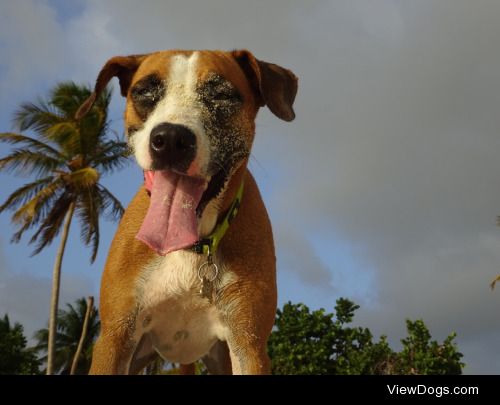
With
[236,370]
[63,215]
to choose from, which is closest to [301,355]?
[63,215]

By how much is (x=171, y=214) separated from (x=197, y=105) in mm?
633

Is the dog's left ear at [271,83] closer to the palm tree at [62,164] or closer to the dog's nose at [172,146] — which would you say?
the dog's nose at [172,146]

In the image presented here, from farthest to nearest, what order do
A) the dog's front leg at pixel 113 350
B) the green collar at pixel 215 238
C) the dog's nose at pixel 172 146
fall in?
1. the green collar at pixel 215 238
2. the dog's front leg at pixel 113 350
3. the dog's nose at pixel 172 146

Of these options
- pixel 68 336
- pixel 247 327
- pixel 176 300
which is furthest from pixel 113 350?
pixel 68 336

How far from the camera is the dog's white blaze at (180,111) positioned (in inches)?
134

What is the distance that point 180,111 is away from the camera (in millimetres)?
3467

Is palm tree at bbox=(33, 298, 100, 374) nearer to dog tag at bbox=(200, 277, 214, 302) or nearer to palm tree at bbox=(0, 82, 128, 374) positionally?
palm tree at bbox=(0, 82, 128, 374)

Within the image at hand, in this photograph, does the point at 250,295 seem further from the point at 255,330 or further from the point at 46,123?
the point at 46,123

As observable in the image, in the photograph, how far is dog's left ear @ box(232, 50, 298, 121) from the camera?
3943mm

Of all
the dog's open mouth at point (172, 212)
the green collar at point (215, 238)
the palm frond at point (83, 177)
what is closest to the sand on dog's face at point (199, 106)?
the dog's open mouth at point (172, 212)

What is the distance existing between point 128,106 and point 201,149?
2.30ft

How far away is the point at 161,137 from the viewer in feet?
10.9

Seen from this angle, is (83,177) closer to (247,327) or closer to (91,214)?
(91,214)
